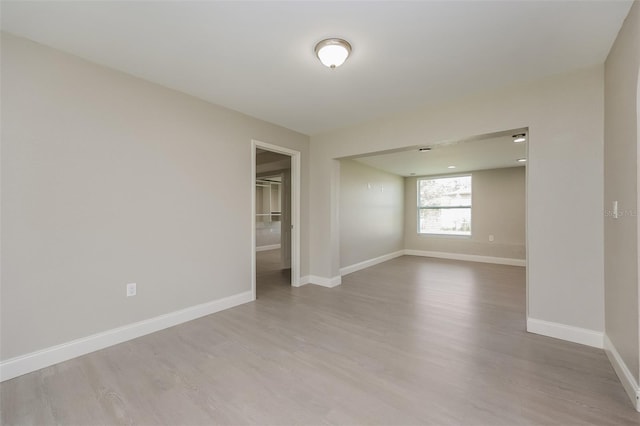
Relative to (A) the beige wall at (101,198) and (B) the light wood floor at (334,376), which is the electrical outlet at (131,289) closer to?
(A) the beige wall at (101,198)

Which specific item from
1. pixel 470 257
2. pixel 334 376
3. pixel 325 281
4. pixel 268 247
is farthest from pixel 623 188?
pixel 268 247

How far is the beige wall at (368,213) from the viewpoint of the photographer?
17.2 feet

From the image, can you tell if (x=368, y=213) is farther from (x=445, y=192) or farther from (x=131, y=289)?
(x=131, y=289)

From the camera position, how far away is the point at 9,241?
1.92 metres

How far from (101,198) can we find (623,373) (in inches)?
A: 165

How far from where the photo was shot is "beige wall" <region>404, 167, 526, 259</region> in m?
6.14

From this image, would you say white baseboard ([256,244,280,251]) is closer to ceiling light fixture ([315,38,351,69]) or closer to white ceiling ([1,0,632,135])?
white ceiling ([1,0,632,135])

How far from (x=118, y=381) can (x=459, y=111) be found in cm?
394

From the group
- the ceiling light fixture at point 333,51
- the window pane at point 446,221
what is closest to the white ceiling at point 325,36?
the ceiling light fixture at point 333,51

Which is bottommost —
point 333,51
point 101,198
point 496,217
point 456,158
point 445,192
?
point 496,217

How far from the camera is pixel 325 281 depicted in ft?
14.1

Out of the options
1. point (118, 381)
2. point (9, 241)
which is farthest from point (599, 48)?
point (9, 241)

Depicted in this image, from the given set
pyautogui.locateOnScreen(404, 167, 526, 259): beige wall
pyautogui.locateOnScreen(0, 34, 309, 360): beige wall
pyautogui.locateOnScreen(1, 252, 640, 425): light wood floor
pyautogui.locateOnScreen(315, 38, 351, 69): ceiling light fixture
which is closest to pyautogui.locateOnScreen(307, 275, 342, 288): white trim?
pyautogui.locateOnScreen(1, 252, 640, 425): light wood floor

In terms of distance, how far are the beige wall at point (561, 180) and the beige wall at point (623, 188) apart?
0.34 feet
